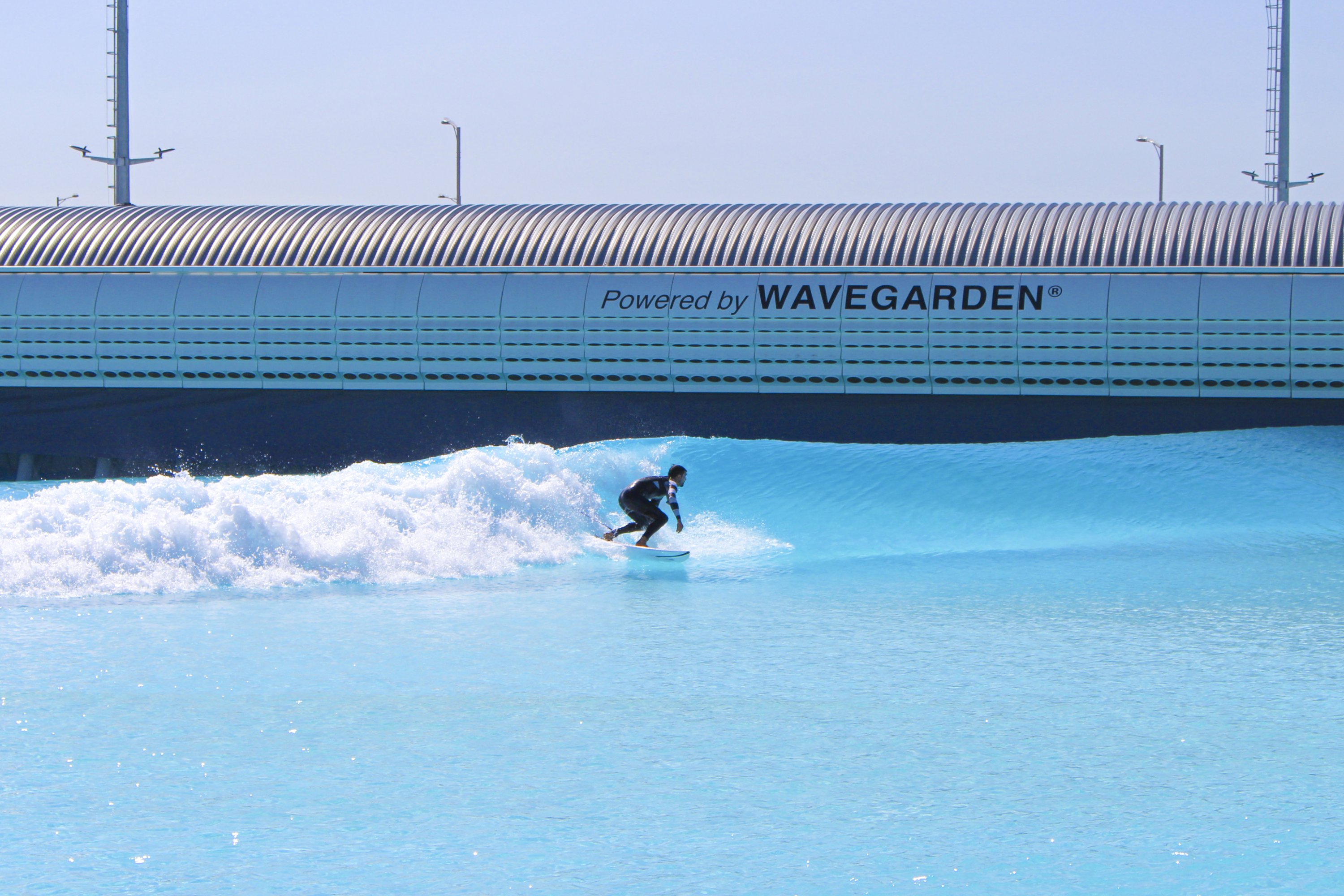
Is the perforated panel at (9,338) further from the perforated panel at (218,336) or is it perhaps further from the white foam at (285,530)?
the white foam at (285,530)

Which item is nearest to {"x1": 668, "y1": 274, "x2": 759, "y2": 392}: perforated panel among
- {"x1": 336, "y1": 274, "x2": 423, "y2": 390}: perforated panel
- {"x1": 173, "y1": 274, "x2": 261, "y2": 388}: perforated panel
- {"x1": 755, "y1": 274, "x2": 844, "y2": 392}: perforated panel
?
{"x1": 755, "y1": 274, "x2": 844, "y2": 392}: perforated panel

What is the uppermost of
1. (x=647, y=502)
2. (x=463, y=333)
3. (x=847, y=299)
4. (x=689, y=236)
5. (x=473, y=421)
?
(x=689, y=236)

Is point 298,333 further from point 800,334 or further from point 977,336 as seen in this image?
point 977,336

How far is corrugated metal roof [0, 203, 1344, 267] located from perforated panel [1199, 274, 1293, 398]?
72 cm

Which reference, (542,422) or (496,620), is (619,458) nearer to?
(542,422)

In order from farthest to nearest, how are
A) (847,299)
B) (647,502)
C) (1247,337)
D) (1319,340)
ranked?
(847,299) → (1247,337) → (1319,340) → (647,502)

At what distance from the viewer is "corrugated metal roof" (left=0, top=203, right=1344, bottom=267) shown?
21844mm

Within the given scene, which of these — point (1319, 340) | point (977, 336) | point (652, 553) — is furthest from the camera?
point (977, 336)

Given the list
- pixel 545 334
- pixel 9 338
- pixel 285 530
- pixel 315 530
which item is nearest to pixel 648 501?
pixel 315 530

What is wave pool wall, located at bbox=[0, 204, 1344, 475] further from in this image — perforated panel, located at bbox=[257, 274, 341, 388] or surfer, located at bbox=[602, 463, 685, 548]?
surfer, located at bbox=[602, 463, 685, 548]

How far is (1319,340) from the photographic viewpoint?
2050 cm

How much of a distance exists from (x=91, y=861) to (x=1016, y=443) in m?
15.9

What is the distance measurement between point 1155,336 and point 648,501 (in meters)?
9.11

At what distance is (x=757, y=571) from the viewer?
14336mm
